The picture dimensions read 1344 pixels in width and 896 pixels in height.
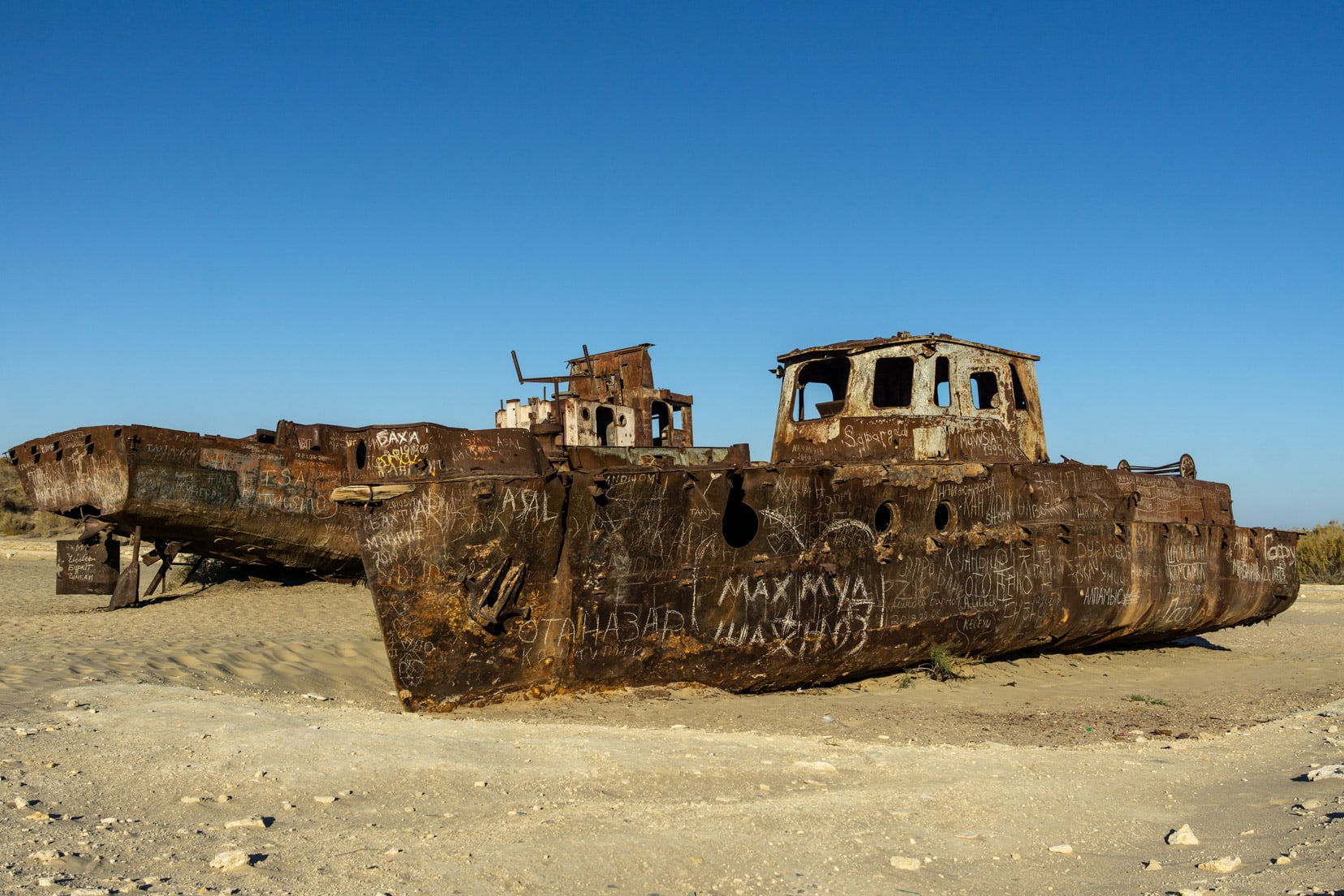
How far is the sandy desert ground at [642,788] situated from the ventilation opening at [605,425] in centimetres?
620

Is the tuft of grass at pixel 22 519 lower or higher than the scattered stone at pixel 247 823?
higher

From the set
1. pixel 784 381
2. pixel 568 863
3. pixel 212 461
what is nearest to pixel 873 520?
pixel 784 381

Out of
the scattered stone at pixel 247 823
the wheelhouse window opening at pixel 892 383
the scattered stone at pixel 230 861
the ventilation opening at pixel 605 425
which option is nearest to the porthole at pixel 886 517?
the wheelhouse window opening at pixel 892 383

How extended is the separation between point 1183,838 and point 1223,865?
381 millimetres

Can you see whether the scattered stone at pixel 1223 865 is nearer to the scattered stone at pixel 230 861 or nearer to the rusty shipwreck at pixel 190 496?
the scattered stone at pixel 230 861

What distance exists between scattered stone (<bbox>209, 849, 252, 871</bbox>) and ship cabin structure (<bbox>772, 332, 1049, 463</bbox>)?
19.5ft

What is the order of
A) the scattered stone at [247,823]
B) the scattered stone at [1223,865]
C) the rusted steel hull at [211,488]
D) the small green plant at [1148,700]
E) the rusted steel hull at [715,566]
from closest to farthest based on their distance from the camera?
1. the scattered stone at [1223,865]
2. the scattered stone at [247,823]
3. the rusted steel hull at [715,566]
4. the small green plant at [1148,700]
5. the rusted steel hull at [211,488]

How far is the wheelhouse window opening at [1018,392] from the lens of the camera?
10.2 m

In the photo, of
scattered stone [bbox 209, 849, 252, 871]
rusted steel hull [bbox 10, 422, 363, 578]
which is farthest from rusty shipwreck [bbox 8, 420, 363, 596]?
scattered stone [bbox 209, 849, 252, 871]

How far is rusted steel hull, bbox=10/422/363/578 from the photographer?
1078 cm

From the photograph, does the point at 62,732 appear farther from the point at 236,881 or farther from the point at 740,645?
the point at 740,645

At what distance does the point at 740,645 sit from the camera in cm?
699

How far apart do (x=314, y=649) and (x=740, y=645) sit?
12.3ft

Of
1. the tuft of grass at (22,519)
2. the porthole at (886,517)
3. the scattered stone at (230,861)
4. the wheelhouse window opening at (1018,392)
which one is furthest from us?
the tuft of grass at (22,519)
